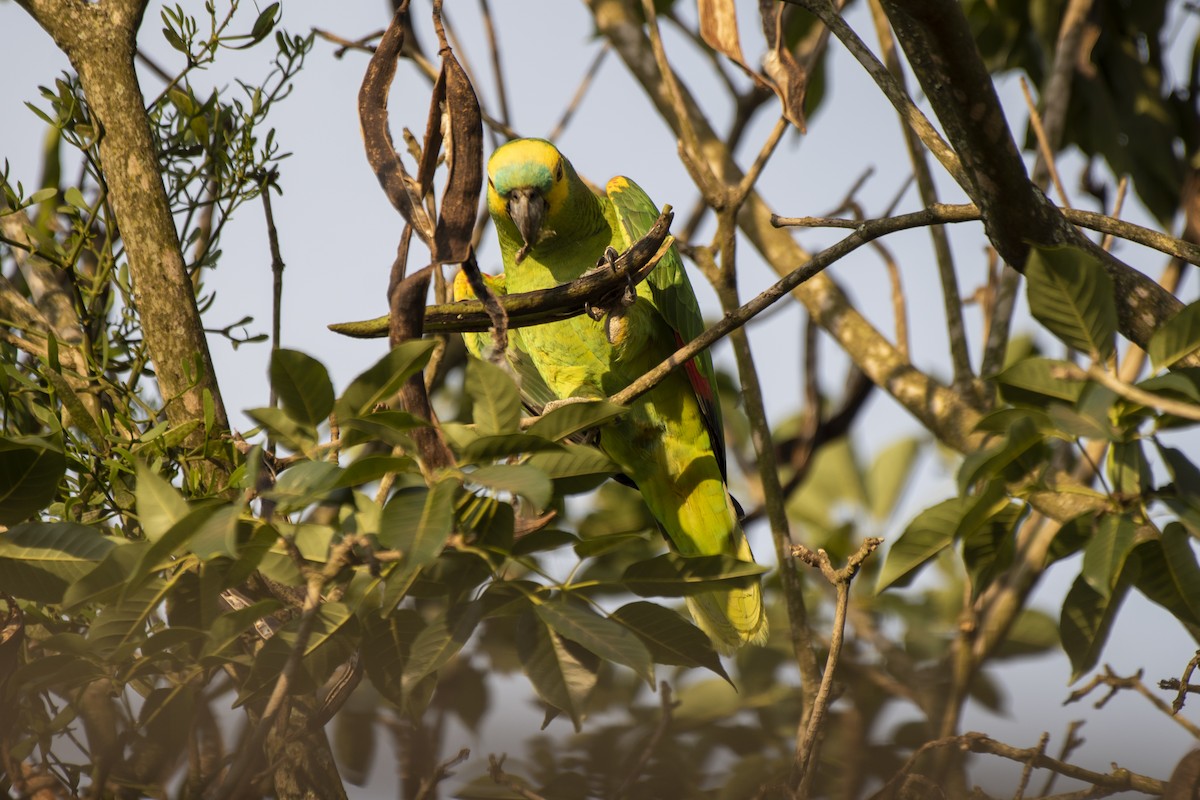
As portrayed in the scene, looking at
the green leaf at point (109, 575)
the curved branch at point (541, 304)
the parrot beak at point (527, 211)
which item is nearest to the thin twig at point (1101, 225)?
the curved branch at point (541, 304)

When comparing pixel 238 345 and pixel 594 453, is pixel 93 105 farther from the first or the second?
pixel 594 453

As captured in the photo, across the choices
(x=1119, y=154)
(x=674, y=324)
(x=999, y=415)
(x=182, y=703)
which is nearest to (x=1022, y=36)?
(x=1119, y=154)

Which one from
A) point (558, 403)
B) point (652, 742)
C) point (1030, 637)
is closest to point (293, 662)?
point (652, 742)

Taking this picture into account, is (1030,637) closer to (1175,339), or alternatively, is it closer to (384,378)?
(1175,339)

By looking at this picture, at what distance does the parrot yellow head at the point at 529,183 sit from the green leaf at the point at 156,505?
5.45 ft

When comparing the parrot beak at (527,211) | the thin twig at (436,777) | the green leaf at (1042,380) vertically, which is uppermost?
the parrot beak at (527,211)

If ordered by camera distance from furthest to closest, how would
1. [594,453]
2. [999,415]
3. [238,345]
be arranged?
[238,345], [999,415], [594,453]

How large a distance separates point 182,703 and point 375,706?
0.78 feet

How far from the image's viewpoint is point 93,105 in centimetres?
145

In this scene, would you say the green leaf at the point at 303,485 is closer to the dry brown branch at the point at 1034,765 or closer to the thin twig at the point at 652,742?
the thin twig at the point at 652,742

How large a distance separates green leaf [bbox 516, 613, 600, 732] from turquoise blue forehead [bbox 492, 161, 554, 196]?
1.68 meters

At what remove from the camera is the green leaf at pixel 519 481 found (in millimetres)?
797

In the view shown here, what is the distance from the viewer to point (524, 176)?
2529 mm

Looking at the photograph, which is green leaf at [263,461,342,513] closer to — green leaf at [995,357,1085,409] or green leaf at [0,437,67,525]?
green leaf at [0,437,67,525]
